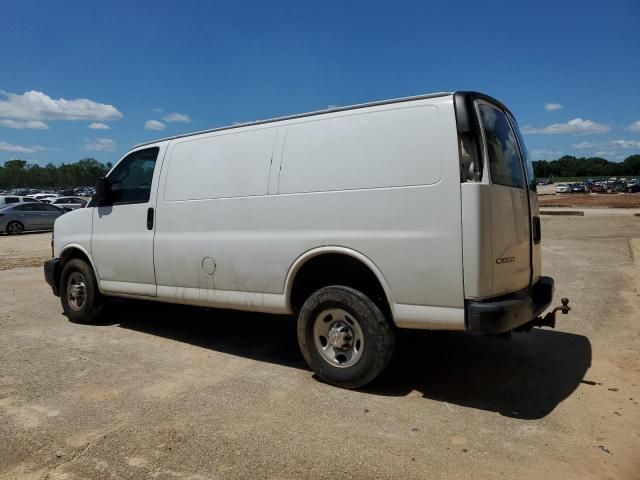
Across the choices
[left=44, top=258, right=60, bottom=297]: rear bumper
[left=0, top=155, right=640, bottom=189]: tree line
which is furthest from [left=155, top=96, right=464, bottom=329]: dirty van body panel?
[left=0, top=155, right=640, bottom=189]: tree line

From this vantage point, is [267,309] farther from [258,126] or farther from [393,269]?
[258,126]

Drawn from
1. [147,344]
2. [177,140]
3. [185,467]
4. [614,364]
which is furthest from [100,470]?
[614,364]

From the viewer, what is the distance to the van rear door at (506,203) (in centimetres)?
374

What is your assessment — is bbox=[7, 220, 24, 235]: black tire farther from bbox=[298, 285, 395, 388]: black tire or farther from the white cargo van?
bbox=[298, 285, 395, 388]: black tire

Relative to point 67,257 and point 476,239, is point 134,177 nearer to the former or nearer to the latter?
point 67,257

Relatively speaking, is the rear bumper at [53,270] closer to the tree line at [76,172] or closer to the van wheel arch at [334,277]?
the van wheel arch at [334,277]

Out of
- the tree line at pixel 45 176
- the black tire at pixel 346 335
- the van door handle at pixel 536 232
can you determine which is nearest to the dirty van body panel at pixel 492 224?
the van door handle at pixel 536 232

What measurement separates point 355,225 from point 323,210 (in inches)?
13.2

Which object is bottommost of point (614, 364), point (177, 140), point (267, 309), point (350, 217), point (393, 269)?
point (614, 364)

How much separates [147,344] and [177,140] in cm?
227

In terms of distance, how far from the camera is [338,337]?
14.0 ft

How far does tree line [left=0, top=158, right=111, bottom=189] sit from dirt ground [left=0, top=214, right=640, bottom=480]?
5722 inches

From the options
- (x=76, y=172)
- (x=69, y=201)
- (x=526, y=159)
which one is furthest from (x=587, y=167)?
(x=526, y=159)

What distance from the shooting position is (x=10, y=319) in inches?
275
